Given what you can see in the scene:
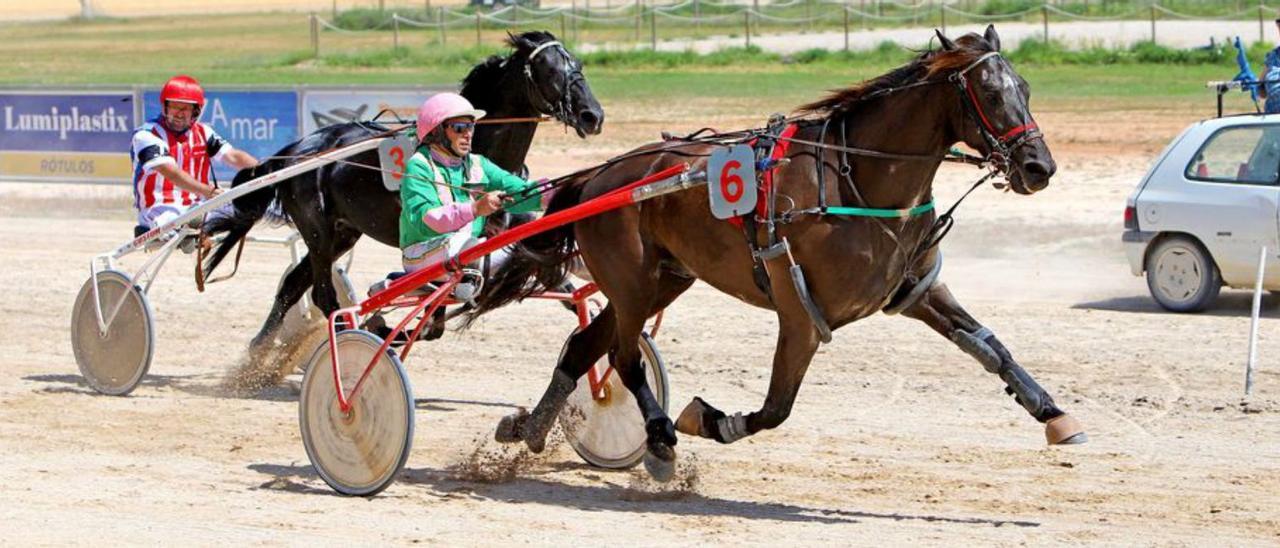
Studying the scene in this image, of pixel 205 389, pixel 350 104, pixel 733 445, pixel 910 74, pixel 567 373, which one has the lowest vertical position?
pixel 205 389

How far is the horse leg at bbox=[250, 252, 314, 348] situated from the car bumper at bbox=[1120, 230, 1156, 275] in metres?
5.72

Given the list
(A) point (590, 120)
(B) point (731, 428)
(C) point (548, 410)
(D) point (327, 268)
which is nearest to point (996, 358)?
(B) point (731, 428)

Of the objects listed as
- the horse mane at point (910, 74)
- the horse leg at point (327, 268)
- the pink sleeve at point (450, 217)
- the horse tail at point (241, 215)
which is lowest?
the horse leg at point (327, 268)

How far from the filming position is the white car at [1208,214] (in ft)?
41.0

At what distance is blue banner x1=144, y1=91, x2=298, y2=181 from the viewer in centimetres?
1847

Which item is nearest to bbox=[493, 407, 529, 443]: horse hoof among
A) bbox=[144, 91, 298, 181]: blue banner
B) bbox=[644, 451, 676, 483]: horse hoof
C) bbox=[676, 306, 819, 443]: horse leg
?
bbox=[644, 451, 676, 483]: horse hoof

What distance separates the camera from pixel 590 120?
955 centimetres

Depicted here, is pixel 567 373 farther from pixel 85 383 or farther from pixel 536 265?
pixel 85 383

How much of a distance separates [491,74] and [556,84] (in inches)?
17.3

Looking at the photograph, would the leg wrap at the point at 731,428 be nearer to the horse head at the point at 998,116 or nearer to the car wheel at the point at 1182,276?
the horse head at the point at 998,116

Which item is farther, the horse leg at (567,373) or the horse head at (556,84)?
the horse head at (556,84)

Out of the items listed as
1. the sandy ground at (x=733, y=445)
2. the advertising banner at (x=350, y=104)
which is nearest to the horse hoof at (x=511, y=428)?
→ the sandy ground at (x=733, y=445)

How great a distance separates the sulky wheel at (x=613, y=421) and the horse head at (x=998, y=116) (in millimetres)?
2029

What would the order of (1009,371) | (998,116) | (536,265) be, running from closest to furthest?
1. (998,116)
2. (1009,371)
3. (536,265)
